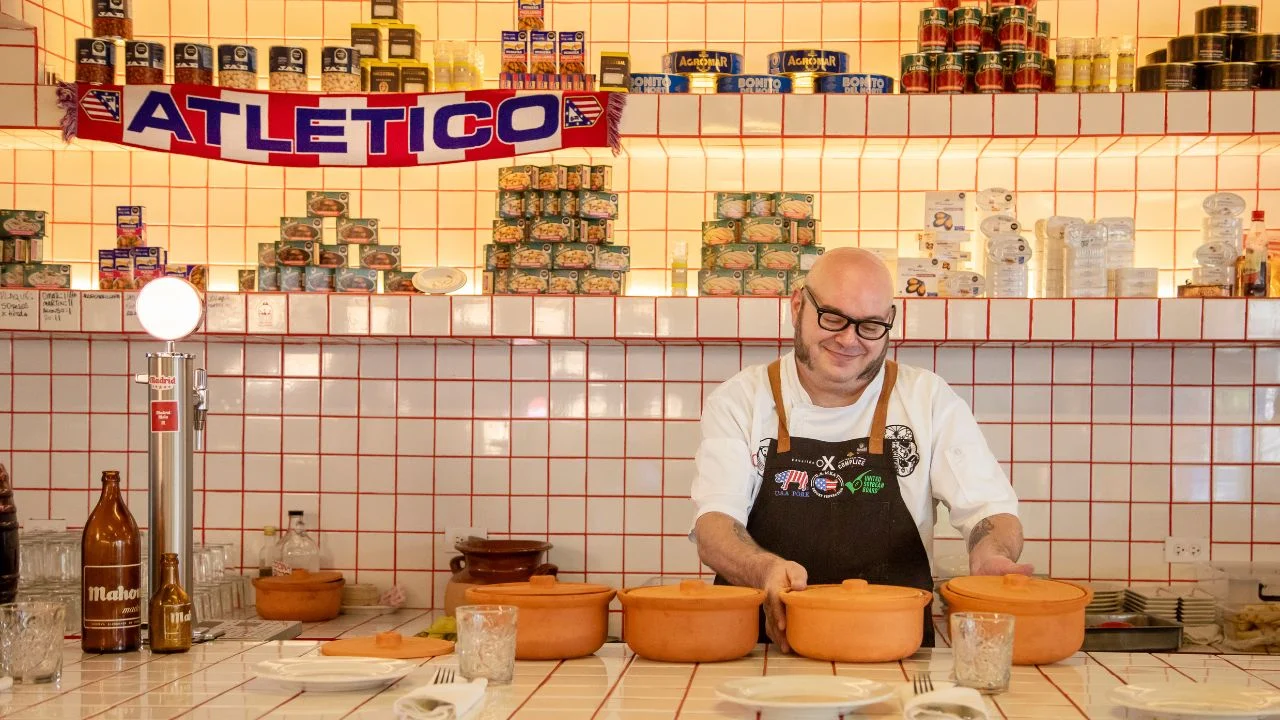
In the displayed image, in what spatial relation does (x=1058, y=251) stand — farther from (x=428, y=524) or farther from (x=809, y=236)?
(x=428, y=524)

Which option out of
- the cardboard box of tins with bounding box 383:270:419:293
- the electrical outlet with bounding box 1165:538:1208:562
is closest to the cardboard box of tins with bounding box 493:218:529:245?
the cardboard box of tins with bounding box 383:270:419:293

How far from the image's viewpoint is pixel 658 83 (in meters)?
4.14

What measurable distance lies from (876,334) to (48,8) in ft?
9.97

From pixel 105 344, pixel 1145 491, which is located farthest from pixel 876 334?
pixel 105 344

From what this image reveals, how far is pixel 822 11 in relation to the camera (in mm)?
4625

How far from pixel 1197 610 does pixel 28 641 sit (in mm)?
3344

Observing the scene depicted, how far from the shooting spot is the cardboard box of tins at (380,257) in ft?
14.0

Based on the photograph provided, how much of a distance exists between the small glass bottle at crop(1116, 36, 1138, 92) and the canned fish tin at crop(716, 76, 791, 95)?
1.01 metres

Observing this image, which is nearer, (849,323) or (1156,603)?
(849,323)

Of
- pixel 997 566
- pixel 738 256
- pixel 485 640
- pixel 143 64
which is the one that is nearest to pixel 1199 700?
pixel 997 566

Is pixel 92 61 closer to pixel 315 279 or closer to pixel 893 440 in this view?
pixel 315 279

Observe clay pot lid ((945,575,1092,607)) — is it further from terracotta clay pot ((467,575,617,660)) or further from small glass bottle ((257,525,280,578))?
small glass bottle ((257,525,280,578))

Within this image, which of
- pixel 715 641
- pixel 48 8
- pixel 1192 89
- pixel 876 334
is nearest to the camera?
pixel 715 641

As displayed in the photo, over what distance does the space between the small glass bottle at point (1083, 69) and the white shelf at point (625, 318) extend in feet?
2.16
